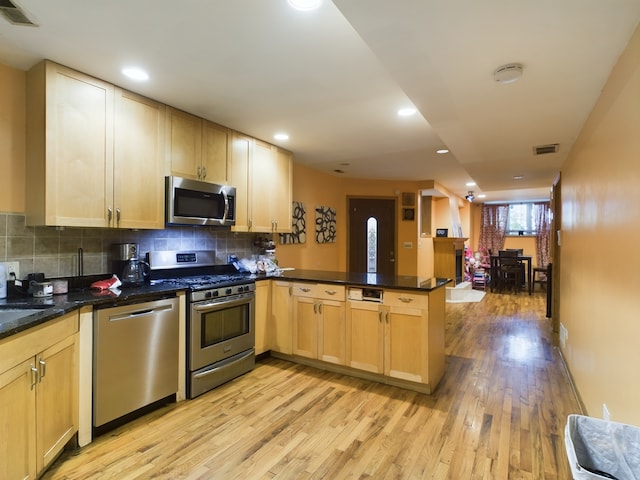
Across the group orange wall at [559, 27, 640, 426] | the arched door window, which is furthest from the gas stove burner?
the arched door window

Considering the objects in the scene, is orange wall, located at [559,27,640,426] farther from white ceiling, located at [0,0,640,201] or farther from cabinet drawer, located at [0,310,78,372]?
cabinet drawer, located at [0,310,78,372]

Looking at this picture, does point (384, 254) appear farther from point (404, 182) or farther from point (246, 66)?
point (246, 66)

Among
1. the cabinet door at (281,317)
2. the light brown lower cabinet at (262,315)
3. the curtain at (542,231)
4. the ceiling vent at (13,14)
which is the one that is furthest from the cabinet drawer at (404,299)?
the curtain at (542,231)

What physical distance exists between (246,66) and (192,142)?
1114 mm

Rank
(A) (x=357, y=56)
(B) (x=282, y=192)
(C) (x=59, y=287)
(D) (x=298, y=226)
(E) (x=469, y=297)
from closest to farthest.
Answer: (A) (x=357, y=56), (C) (x=59, y=287), (B) (x=282, y=192), (D) (x=298, y=226), (E) (x=469, y=297)

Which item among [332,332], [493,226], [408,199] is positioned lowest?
[332,332]

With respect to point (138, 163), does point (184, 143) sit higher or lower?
higher

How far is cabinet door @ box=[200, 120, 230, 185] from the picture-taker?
3.14 meters

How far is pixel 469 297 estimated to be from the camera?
7129mm

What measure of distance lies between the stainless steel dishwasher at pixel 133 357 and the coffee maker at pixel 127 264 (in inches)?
16.1

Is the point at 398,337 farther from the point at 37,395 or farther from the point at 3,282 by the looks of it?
the point at 3,282

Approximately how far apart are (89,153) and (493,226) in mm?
10180

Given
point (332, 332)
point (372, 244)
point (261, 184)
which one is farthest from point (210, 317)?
point (372, 244)

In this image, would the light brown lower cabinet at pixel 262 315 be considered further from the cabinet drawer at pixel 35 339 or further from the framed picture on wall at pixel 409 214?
the framed picture on wall at pixel 409 214
